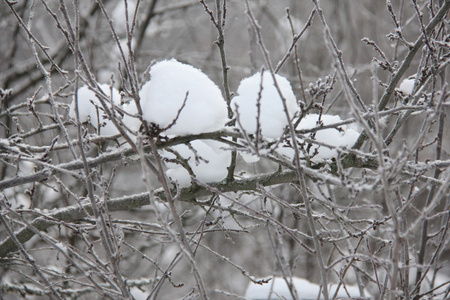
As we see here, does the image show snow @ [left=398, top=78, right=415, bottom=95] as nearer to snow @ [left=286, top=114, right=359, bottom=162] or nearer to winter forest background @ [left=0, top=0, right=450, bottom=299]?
winter forest background @ [left=0, top=0, right=450, bottom=299]

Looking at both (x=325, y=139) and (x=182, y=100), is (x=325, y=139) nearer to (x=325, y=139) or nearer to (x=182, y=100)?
(x=325, y=139)

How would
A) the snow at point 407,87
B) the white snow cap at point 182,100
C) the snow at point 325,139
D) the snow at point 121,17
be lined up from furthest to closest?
the snow at point 121,17
the snow at point 407,87
the snow at point 325,139
the white snow cap at point 182,100

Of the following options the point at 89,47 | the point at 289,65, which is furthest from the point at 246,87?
the point at 289,65

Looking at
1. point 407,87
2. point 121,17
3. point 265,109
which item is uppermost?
point 121,17

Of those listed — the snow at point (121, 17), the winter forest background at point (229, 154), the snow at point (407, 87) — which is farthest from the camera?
the snow at point (121, 17)

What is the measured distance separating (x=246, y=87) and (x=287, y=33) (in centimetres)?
680

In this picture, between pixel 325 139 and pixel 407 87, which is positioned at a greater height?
pixel 407 87

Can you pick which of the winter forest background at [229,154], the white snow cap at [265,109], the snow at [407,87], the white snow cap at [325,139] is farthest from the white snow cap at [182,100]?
the snow at [407,87]

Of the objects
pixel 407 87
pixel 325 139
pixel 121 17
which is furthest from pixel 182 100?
pixel 121 17

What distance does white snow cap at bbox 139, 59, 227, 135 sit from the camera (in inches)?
71.4

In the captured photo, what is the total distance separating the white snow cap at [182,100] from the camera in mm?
1813

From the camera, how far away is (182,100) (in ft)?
6.19

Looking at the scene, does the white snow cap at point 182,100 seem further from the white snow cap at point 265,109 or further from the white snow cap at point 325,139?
the white snow cap at point 325,139

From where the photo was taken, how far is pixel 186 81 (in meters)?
1.95
